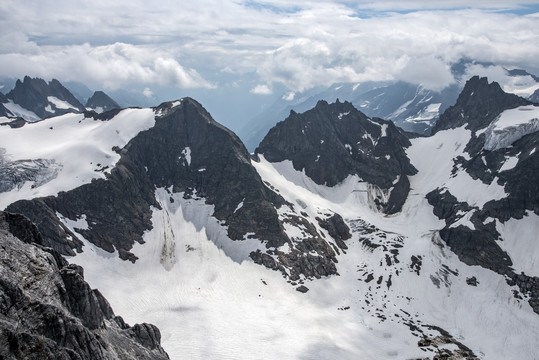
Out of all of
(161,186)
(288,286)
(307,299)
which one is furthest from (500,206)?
(161,186)

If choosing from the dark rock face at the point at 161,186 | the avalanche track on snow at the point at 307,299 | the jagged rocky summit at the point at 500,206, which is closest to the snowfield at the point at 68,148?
the dark rock face at the point at 161,186

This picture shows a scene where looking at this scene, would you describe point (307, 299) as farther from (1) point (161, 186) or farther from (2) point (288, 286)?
(1) point (161, 186)

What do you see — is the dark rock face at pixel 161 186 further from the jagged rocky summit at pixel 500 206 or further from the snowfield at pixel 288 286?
the jagged rocky summit at pixel 500 206

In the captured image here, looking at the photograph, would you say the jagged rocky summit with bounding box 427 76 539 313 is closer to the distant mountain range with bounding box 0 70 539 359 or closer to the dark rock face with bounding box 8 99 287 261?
the distant mountain range with bounding box 0 70 539 359

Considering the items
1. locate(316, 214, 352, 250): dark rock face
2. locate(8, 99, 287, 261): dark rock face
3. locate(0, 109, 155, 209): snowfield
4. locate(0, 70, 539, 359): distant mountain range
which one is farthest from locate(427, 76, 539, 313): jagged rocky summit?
locate(0, 109, 155, 209): snowfield

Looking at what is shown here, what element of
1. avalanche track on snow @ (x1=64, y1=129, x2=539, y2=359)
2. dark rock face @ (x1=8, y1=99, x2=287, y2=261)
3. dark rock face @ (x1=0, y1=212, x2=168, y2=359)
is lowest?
avalanche track on snow @ (x1=64, y1=129, x2=539, y2=359)

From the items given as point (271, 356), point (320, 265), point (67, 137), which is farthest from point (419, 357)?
point (67, 137)
